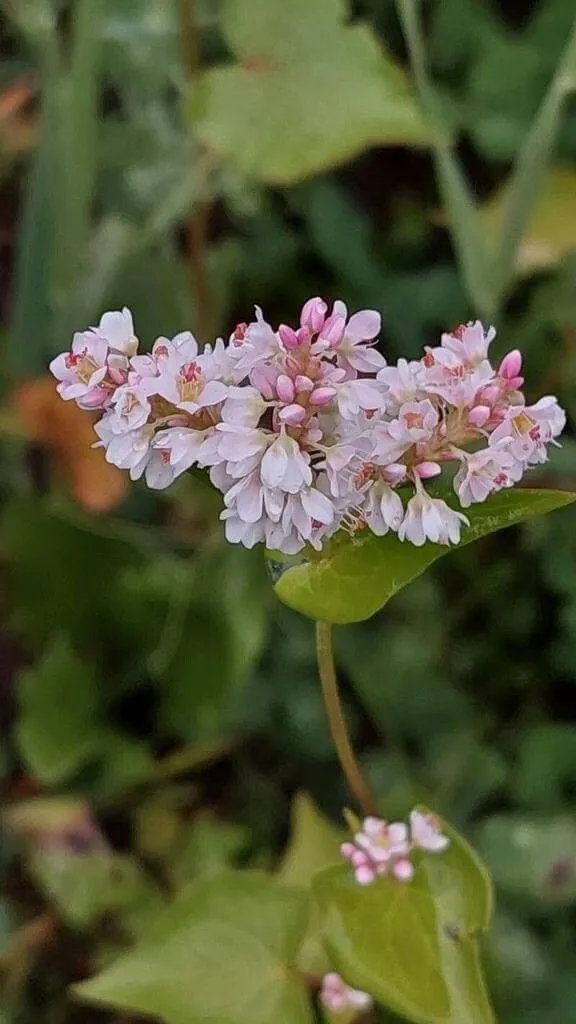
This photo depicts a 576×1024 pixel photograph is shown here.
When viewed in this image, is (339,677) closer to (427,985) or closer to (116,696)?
(116,696)

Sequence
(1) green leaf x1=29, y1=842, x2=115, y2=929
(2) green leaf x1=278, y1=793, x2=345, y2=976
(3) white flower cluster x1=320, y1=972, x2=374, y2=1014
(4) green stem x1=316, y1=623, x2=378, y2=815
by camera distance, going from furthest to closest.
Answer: (1) green leaf x1=29, y1=842, x2=115, y2=929 → (2) green leaf x1=278, y1=793, x2=345, y2=976 → (3) white flower cluster x1=320, y1=972, x2=374, y2=1014 → (4) green stem x1=316, y1=623, x2=378, y2=815

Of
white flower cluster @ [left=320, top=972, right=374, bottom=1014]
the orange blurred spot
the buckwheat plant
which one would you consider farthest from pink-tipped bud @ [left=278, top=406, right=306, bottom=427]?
the orange blurred spot

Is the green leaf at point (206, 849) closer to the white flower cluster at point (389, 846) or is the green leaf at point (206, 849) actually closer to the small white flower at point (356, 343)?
the white flower cluster at point (389, 846)

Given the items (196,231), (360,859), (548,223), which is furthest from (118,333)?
(548,223)

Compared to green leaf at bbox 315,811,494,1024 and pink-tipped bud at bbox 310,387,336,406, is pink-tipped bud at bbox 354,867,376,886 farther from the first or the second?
pink-tipped bud at bbox 310,387,336,406

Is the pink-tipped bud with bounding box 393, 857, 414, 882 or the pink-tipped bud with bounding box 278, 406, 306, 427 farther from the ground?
the pink-tipped bud with bounding box 278, 406, 306, 427

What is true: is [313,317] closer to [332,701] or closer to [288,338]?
[288,338]
